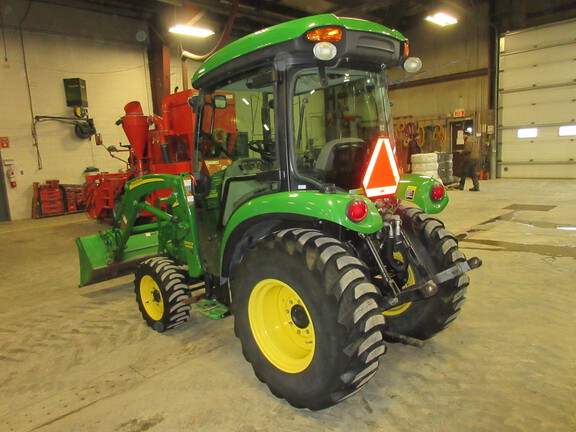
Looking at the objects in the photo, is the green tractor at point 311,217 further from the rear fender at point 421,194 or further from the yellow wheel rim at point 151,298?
the yellow wheel rim at point 151,298

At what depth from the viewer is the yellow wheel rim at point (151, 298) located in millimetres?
3398

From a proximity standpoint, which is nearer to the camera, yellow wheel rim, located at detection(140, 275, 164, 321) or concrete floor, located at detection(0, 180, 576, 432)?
concrete floor, located at detection(0, 180, 576, 432)

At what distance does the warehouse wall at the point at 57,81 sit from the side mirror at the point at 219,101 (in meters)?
10.4

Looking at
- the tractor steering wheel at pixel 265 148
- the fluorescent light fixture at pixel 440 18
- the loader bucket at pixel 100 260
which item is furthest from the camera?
the fluorescent light fixture at pixel 440 18

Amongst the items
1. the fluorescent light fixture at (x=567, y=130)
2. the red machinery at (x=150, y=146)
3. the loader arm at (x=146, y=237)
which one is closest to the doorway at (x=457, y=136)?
the fluorescent light fixture at (x=567, y=130)

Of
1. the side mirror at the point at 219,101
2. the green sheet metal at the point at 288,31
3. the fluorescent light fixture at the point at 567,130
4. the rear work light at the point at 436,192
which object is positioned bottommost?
the rear work light at the point at 436,192

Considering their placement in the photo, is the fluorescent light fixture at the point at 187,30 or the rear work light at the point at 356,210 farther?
the fluorescent light fixture at the point at 187,30

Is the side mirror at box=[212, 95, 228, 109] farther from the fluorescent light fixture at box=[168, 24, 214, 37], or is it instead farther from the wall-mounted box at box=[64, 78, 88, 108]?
the wall-mounted box at box=[64, 78, 88, 108]

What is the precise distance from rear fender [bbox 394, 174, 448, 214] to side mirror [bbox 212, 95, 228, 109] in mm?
1348

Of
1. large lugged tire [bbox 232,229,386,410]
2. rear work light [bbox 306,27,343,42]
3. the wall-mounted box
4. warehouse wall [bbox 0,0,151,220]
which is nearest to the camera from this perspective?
large lugged tire [bbox 232,229,386,410]

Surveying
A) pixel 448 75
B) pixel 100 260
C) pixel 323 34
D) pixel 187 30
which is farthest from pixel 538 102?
pixel 100 260

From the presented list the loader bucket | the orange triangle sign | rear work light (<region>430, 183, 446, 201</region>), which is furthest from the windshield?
the loader bucket

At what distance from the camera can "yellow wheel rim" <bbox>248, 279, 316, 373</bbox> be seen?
2.32m

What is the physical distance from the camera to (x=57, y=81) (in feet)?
36.6
